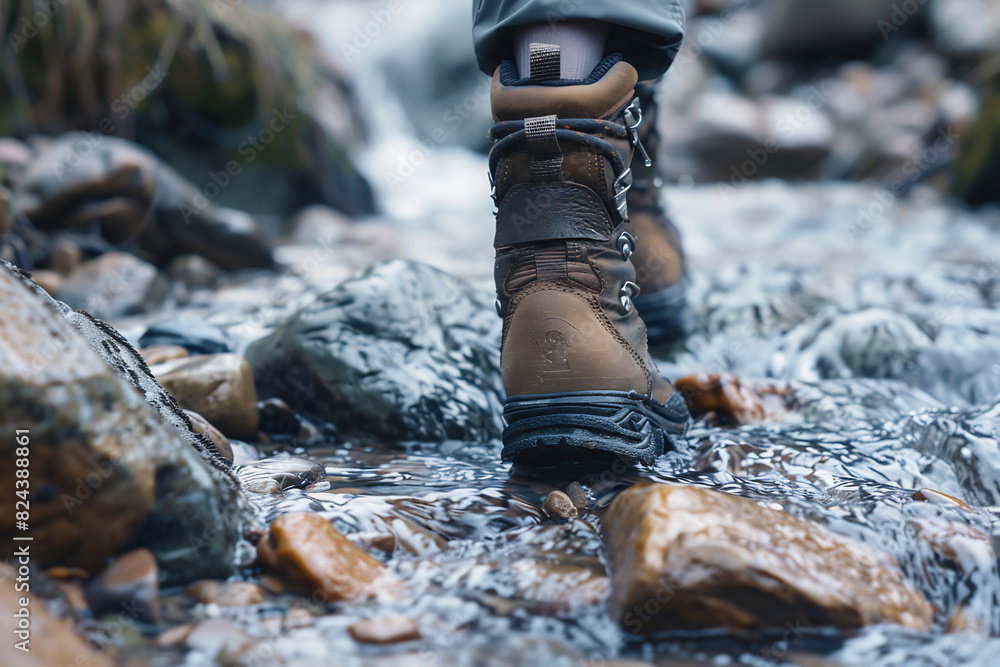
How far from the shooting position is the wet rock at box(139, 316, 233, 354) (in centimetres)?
243

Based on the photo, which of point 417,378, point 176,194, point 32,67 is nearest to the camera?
point 417,378

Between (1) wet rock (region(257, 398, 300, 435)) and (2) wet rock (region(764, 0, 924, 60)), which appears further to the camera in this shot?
(2) wet rock (region(764, 0, 924, 60))

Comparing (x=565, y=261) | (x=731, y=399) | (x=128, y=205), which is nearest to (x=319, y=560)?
(x=565, y=261)

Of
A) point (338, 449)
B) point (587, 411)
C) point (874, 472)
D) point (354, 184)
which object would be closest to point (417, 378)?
point (338, 449)

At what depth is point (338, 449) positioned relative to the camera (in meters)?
1.93

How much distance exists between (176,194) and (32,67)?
182 centimetres

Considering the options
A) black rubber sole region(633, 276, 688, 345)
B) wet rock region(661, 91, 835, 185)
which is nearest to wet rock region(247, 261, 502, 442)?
black rubber sole region(633, 276, 688, 345)

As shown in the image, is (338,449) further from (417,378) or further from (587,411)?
(587,411)

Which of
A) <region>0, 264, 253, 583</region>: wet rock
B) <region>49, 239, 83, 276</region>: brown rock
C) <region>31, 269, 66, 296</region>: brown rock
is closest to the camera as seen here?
<region>0, 264, 253, 583</region>: wet rock

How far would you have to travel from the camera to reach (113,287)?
3.55 metres

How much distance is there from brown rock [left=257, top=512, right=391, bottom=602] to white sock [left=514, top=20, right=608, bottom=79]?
3.35ft

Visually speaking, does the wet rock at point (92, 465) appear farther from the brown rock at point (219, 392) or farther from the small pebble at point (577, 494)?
the brown rock at point (219, 392)

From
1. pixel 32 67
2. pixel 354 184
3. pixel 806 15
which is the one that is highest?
pixel 806 15

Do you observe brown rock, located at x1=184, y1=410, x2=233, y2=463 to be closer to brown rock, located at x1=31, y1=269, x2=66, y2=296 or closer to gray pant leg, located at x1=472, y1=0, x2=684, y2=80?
gray pant leg, located at x1=472, y1=0, x2=684, y2=80
